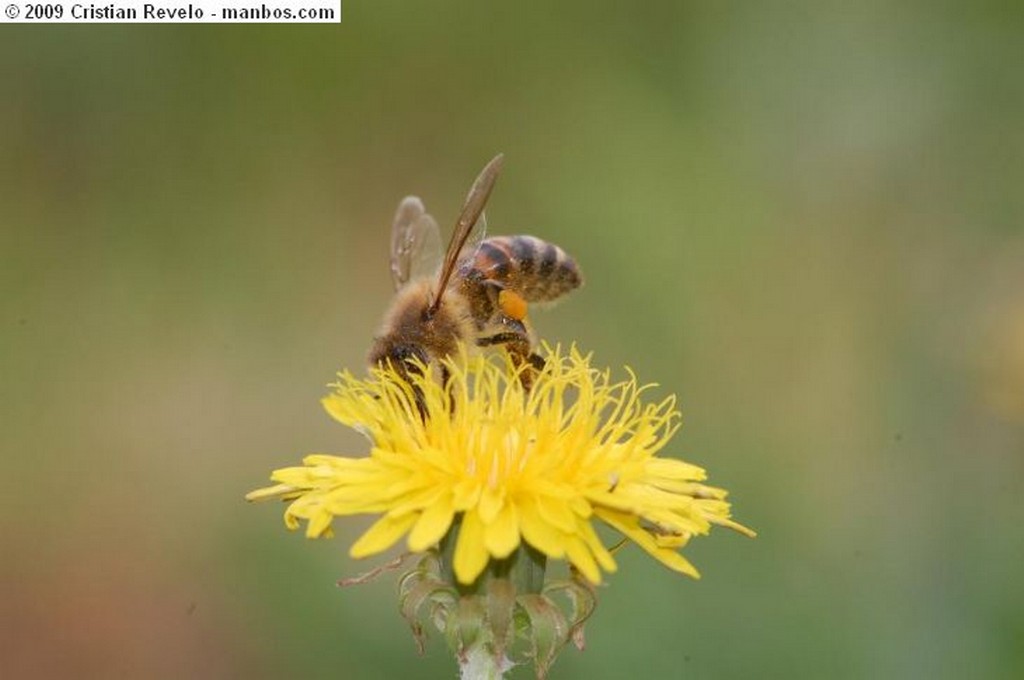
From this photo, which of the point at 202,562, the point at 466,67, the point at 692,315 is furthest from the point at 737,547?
the point at 466,67

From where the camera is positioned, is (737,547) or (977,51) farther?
(977,51)

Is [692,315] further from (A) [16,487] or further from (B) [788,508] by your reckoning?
(A) [16,487]

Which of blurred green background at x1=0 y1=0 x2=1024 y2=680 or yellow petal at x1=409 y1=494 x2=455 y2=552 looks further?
blurred green background at x1=0 y1=0 x2=1024 y2=680

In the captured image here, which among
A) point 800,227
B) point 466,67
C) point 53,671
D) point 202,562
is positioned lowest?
point 53,671

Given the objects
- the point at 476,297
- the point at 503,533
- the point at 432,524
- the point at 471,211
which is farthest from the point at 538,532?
the point at 476,297

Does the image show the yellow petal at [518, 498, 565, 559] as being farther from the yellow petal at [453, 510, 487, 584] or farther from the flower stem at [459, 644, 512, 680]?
the flower stem at [459, 644, 512, 680]

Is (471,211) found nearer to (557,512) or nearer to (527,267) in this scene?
(527,267)

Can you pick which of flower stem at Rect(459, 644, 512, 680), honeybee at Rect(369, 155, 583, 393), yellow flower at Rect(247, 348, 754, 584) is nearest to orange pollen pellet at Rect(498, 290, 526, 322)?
honeybee at Rect(369, 155, 583, 393)

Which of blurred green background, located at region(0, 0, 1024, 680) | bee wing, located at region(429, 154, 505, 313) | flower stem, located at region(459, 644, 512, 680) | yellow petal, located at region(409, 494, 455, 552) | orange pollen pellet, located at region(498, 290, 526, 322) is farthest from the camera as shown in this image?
blurred green background, located at region(0, 0, 1024, 680)
